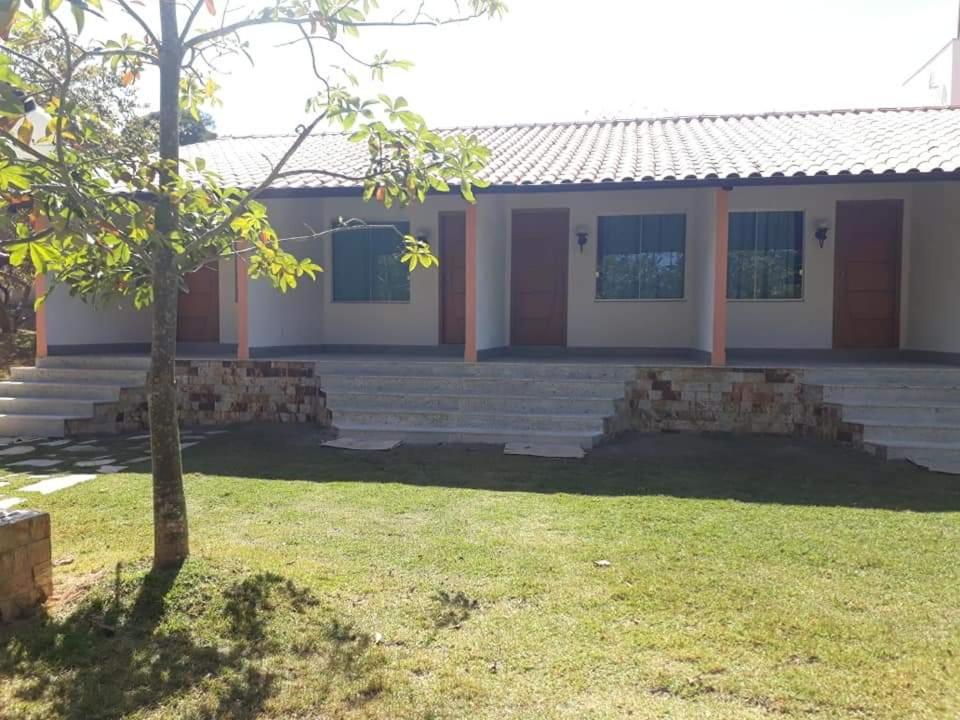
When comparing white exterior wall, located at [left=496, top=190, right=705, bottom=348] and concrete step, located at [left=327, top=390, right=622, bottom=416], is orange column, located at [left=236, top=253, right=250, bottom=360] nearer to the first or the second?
concrete step, located at [left=327, top=390, right=622, bottom=416]

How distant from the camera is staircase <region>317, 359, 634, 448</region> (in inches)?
326

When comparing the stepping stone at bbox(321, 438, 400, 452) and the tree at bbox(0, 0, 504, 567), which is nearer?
the tree at bbox(0, 0, 504, 567)

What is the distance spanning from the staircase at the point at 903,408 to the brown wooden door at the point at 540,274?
432 centimetres

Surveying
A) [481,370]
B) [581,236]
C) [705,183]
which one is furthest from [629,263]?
[481,370]

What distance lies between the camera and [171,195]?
3.46 meters

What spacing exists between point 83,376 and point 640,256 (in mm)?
8487

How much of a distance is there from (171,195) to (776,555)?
13.2 feet

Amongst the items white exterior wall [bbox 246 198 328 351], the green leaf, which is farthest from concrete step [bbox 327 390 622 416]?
the green leaf

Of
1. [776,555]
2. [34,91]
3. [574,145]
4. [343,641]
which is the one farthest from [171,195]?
[574,145]

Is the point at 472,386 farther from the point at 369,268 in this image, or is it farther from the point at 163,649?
the point at 163,649

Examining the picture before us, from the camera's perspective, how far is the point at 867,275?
10.7m

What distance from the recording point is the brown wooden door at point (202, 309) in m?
12.6

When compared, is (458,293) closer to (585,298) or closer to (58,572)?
(585,298)

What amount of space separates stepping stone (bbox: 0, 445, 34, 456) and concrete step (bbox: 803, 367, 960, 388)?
9.04 meters
